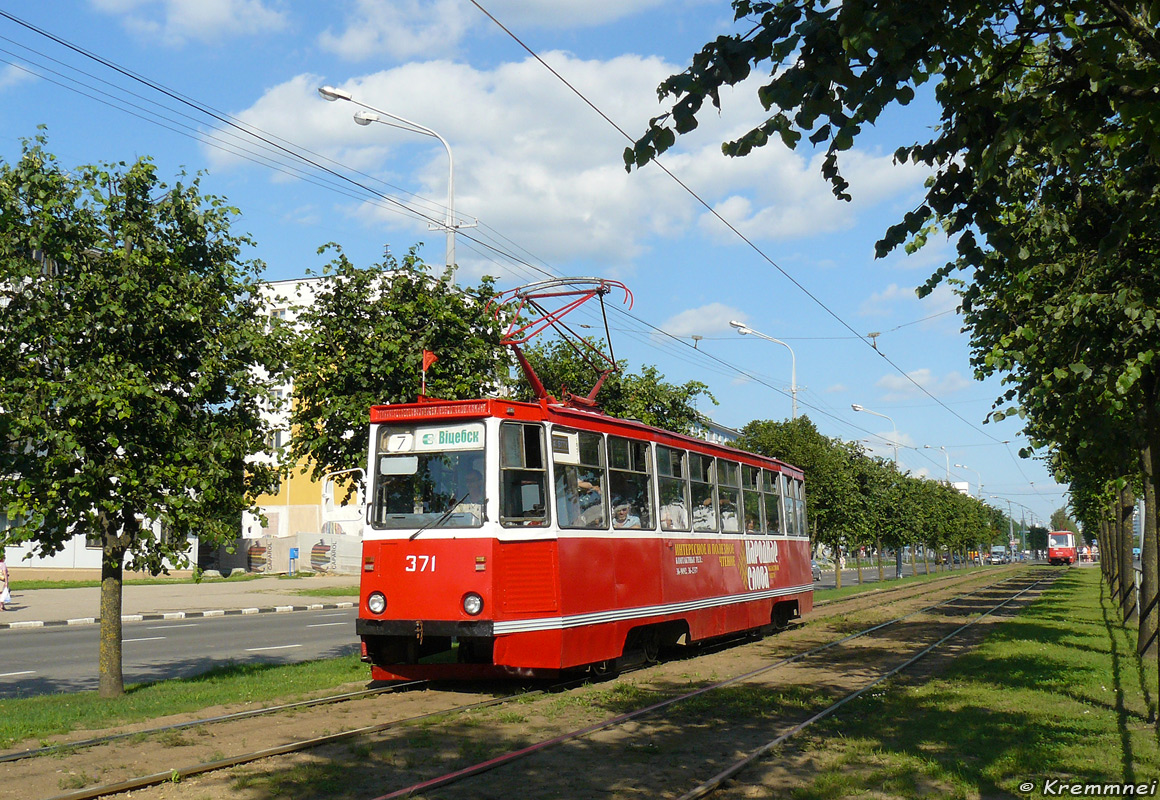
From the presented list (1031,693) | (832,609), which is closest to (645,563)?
(1031,693)

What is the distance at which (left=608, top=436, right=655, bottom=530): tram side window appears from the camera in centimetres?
1254

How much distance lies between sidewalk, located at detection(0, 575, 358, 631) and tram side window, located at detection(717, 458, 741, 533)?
14.2 m

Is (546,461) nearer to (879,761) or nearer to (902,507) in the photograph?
(879,761)

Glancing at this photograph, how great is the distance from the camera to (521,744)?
8336mm

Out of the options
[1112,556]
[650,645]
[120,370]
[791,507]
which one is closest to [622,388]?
[791,507]

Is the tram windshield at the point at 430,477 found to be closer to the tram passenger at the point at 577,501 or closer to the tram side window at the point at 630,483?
the tram passenger at the point at 577,501

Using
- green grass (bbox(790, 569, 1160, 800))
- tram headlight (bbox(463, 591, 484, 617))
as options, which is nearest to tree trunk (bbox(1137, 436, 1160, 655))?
green grass (bbox(790, 569, 1160, 800))

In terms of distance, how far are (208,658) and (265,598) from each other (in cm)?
1818

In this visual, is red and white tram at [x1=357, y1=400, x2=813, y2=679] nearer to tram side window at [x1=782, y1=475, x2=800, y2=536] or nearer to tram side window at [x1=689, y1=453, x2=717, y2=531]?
tram side window at [x1=689, y1=453, x2=717, y2=531]

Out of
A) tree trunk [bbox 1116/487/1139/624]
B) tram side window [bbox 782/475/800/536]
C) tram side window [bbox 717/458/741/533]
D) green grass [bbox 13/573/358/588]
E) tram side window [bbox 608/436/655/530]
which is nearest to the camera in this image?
tram side window [bbox 608/436/655/530]

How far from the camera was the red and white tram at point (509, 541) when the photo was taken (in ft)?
35.3

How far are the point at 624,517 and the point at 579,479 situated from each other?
1081mm

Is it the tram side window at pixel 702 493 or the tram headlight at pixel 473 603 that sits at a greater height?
the tram side window at pixel 702 493

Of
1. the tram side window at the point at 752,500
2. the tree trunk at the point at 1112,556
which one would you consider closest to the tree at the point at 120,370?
the tram side window at the point at 752,500
